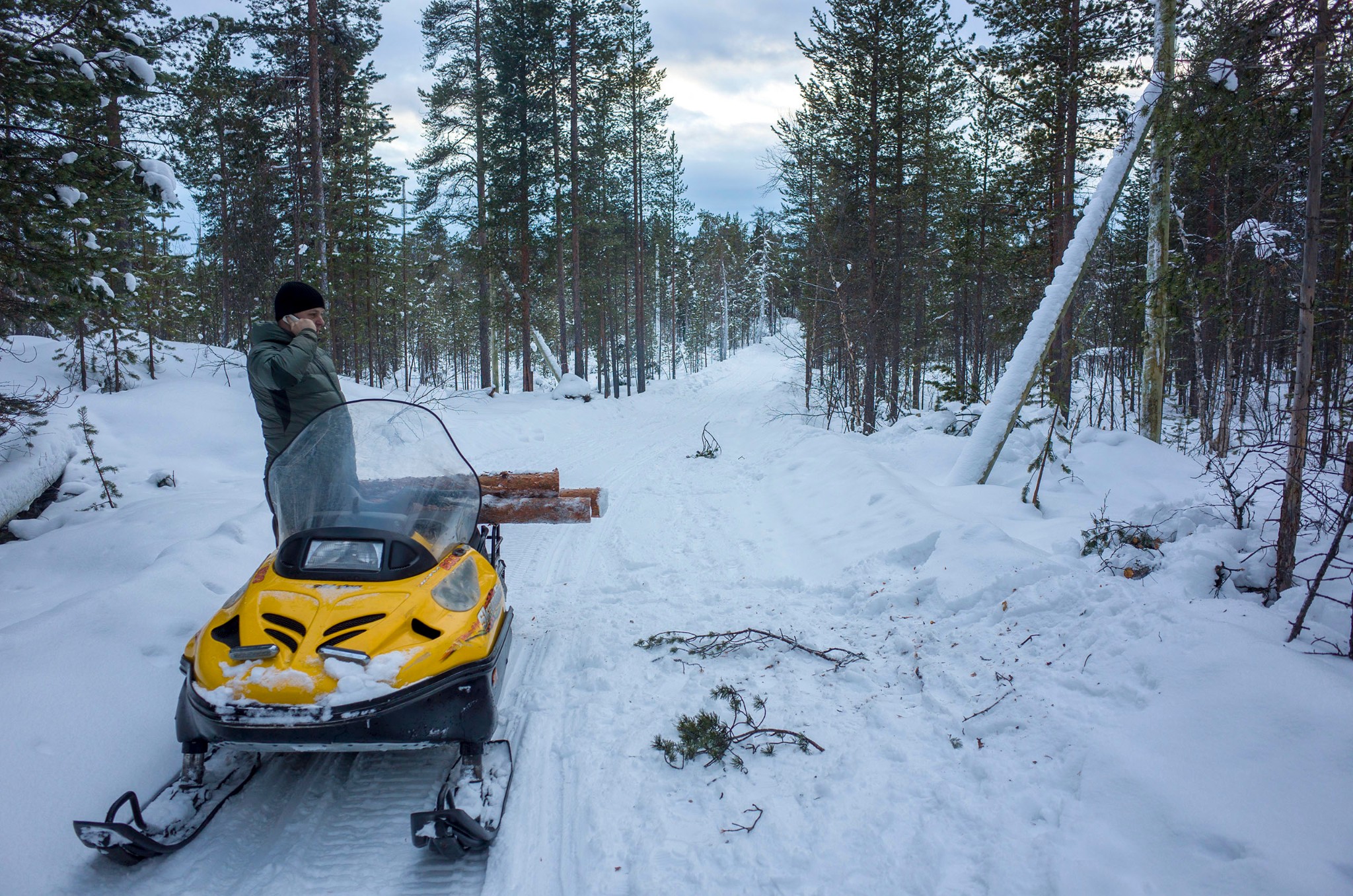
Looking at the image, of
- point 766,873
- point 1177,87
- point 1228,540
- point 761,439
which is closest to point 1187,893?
point 766,873

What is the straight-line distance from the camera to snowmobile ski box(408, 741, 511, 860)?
2510mm

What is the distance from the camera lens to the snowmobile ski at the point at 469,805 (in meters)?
2.51

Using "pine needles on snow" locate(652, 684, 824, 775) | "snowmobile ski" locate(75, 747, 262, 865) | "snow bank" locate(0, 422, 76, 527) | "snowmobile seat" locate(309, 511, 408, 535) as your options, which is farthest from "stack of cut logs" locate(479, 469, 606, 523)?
"snow bank" locate(0, 422, 76, 527)

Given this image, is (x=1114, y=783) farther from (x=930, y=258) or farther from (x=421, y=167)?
(x=421, y=167)

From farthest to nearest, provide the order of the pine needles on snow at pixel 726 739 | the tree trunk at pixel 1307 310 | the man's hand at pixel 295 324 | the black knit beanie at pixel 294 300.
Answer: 1. the black knit beanie at pixel 294 300
2. the man's hand at pixel 295 324
3. the tree trunk at pixel 1307 310
4. the pine needles on snow at pixel 726 739

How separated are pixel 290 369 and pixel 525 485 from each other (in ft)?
6.73

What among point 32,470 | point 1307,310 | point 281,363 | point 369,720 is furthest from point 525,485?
point 32,470

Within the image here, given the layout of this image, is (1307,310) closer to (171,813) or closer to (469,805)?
(469,805)

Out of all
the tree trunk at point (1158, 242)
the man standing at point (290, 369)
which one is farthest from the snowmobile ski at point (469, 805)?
the tree trunk at point (1158, 242)

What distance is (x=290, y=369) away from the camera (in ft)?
12.6

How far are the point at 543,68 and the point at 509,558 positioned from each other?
2055 centimetres

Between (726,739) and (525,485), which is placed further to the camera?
(525,485)

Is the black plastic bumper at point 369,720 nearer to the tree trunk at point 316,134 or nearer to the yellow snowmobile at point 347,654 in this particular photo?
the yellow snowmobile at point 347,654

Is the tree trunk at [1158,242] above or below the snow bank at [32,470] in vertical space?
above
